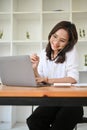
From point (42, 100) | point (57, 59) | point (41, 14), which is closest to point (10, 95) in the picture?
point (42, 100)

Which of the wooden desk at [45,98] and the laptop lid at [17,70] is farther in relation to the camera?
the laptop lid at [17,70]

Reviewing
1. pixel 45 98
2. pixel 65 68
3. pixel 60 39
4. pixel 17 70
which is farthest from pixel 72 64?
pixel 45 98

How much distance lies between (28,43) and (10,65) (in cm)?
230

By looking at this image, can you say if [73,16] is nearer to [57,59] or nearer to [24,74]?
[57,59]

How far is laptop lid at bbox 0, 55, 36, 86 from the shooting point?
1174 mm

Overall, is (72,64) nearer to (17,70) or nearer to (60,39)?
(60,39)

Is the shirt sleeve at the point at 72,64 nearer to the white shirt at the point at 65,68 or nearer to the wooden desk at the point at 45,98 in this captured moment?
the white shirt at the point at 65,68

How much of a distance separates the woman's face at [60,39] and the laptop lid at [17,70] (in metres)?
0.52

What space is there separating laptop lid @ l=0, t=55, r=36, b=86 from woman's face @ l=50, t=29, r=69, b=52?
52 cm

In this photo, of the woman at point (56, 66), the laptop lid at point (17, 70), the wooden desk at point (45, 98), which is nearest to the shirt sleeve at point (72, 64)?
the woman at point (56, 66)

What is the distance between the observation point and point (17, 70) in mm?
1228

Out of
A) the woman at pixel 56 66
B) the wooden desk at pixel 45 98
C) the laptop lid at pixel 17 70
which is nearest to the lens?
the wooden desk at pixel 45 98

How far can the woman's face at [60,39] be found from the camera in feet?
5.53

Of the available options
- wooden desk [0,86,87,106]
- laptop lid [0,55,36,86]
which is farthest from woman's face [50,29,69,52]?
wooden desk [0,86,87,106]
